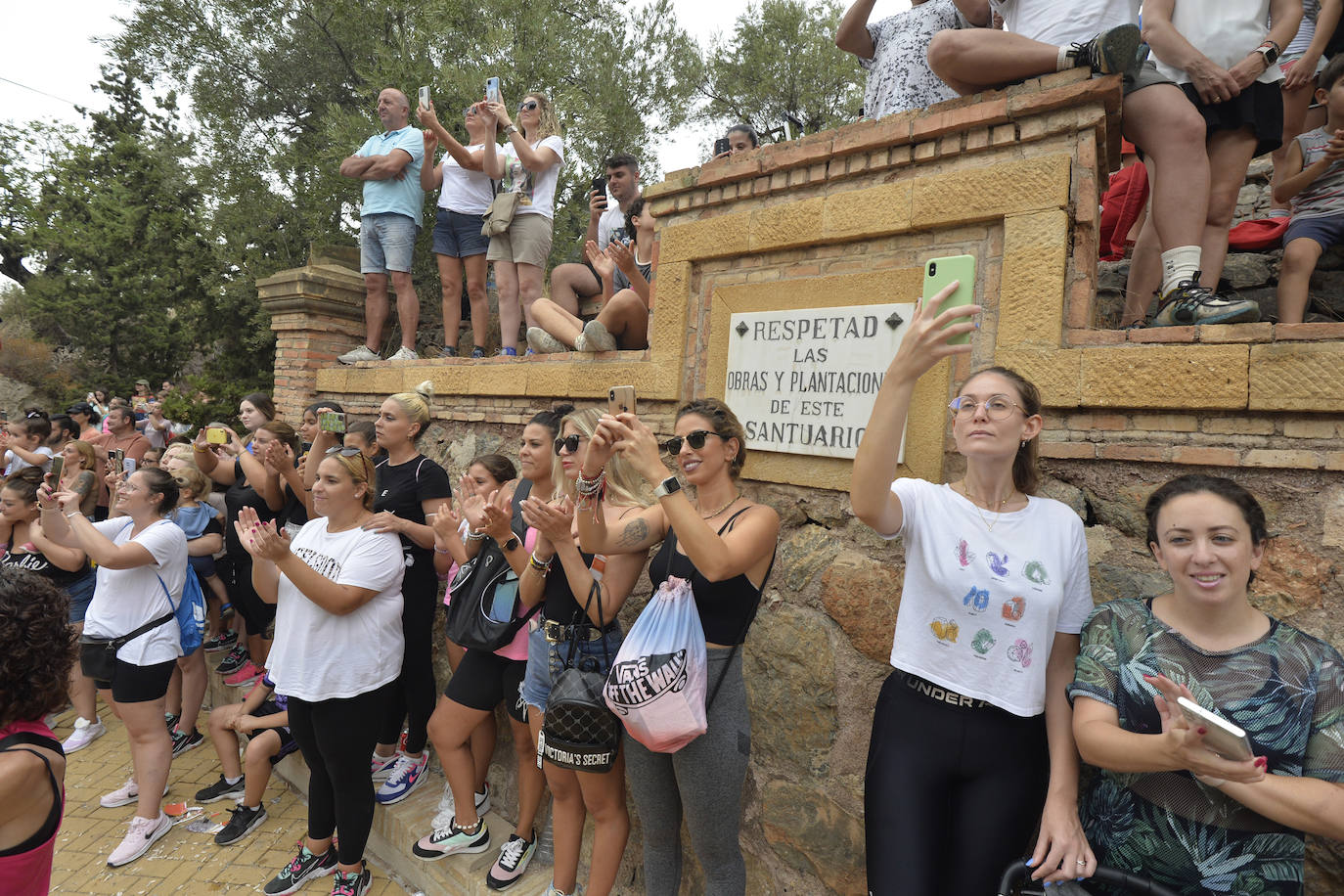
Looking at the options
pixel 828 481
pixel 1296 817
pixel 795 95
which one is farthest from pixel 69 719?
pixel 795 95

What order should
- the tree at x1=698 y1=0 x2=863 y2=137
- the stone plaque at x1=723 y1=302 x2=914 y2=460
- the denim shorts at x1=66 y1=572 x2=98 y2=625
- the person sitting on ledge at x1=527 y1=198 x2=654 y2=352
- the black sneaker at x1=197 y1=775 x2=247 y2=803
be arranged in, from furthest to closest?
the tree at x1=698 y1=0 x2=863 y2=137
the denim shorts at x1=66 y1=572 x2=98 y2=625
the black sneaker at x1=197 y1=775 x2=247 y2=803
the person sitting on ledge at x1=527 y1=198 x2=654 y2=352
the stone plaque at x1=723 y1=302 x2=914 y2=460

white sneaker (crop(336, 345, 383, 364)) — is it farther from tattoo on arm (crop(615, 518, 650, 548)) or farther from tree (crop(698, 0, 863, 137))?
tree (crop(698, 0, 863, 137))

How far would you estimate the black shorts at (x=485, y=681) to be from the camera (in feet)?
10.9

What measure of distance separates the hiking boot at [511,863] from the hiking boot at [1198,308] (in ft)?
11.7

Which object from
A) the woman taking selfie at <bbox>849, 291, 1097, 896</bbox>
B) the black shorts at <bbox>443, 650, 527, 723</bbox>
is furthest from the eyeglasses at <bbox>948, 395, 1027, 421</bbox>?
the black shorts at <bbox>443, 650, 527, 723</bbox>

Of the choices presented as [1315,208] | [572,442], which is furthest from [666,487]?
[1315,208]

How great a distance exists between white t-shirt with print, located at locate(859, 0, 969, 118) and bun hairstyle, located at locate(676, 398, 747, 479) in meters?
2.03

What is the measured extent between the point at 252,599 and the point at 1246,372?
5.51m

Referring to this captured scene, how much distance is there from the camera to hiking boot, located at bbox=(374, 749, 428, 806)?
3.81 m

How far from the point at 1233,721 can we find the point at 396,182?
646cm

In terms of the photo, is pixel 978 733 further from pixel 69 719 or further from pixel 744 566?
pixel 69 719

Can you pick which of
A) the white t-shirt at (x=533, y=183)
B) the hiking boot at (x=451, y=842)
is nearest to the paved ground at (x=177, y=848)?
the hiking boot at (x=451, y=842)

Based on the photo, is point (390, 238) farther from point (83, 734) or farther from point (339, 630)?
point (83, 734)

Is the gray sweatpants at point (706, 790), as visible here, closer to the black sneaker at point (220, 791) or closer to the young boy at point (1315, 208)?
the young boy at point (1315, 208)
